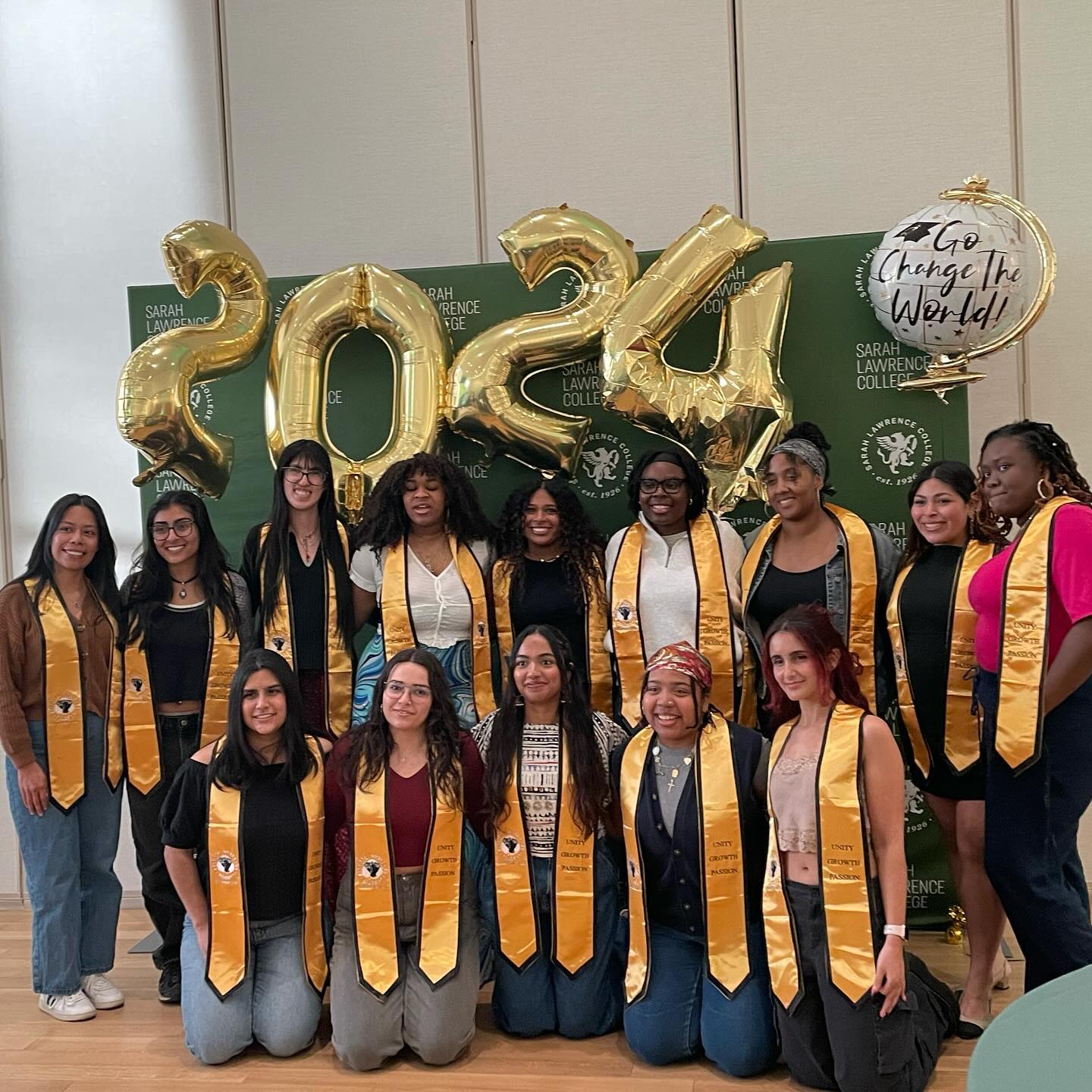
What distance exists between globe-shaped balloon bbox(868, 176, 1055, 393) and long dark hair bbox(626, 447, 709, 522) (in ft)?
2.53

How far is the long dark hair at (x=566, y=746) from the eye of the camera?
10.9 ft

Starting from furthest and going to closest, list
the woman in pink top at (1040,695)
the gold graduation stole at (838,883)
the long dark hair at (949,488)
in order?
the long dark hair at (949,488) → the gold graduation stole at (838,883) → the woman in pink top at (1040,695)

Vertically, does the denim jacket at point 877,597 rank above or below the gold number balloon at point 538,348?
below

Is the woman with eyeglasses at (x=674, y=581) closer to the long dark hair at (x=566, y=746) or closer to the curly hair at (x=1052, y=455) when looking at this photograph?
the long dark hair at (x=566, y=746)

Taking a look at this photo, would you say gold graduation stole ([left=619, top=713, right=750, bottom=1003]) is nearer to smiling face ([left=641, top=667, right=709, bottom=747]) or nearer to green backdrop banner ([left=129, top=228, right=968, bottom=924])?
smiling face ([left=641, top=667, right=709, bottom=747])

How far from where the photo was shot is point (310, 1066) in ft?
10.6

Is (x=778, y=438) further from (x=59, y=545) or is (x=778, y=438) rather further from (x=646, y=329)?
(x=59, y=545)

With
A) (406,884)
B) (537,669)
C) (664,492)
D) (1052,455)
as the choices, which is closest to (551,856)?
(406,884)

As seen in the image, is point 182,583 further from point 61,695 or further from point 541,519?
point 541,519

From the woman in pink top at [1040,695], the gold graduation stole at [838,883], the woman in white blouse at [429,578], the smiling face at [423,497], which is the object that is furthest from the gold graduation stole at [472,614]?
the woman in pink top at [1040,695]

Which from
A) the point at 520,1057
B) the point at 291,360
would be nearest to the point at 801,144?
the point at 291,360

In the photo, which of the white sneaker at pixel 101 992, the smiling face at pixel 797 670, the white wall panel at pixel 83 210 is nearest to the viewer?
the smiling face at pixel 797 670

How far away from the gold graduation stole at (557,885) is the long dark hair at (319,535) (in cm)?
77

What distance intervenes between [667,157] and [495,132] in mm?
629
